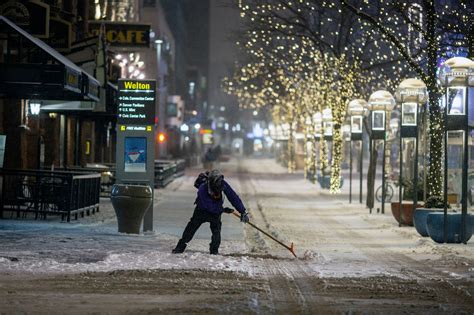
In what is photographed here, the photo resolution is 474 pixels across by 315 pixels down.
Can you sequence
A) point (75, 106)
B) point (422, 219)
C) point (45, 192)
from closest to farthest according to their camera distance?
point (422, 219)
point (45, 192)
point (75, 106)

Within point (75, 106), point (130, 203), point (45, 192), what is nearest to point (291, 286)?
point (130, 203)

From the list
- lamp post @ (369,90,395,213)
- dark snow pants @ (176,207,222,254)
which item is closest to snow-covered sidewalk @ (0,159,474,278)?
dark snow pants @ (176,207,222,254)

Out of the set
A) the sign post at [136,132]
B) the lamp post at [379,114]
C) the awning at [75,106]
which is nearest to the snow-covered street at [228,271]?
the sign post at [136,132]

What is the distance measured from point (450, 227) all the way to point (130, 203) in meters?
6.70

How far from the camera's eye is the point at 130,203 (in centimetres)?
2095

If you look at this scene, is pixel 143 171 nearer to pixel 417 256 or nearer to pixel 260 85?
pixel 417 256

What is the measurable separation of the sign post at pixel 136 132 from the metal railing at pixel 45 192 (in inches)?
99.0

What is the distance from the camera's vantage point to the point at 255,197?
43.3 m

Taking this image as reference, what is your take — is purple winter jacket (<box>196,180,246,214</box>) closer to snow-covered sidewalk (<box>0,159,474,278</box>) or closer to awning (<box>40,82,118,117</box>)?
→ snow-covered sidewalk (<box>0,159,474,278</box>)

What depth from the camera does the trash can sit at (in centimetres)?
2091

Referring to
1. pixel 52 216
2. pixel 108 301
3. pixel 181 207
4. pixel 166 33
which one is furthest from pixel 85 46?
pixel 166 33

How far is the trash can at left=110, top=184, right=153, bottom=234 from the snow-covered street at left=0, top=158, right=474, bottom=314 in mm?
443

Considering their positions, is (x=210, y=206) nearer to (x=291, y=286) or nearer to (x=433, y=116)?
(x=291, y=286)

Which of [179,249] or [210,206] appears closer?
[210,206]
